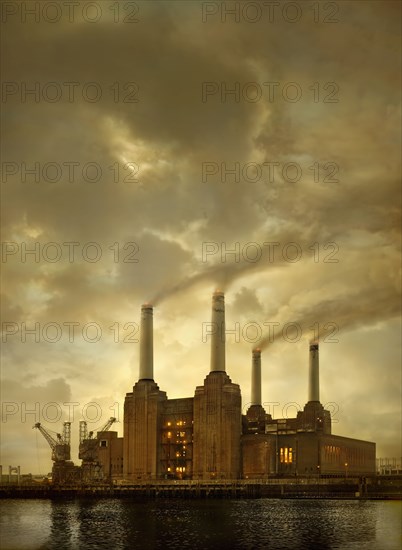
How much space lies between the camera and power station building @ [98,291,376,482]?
141250 mm

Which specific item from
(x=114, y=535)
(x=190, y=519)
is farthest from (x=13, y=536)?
(x=190, y=519)

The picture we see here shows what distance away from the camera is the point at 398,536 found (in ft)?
226

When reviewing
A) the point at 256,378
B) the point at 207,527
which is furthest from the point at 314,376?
the point at 207,527

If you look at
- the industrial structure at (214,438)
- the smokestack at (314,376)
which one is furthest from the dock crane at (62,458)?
the smokestack at (314,376)

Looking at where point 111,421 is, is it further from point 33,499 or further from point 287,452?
point 287,452

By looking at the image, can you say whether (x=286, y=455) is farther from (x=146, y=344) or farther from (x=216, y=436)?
(x=146, y=344)

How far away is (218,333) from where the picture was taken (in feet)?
458

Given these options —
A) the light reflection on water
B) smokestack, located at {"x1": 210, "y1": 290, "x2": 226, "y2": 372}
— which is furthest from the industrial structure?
the light reflection on water

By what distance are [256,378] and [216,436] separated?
26.4 metres

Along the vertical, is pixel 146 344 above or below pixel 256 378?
above

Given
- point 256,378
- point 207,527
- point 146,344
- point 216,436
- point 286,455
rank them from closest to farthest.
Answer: point 207,527 → point 216,436 → point 286,455 → point 146,344 → point 256,378

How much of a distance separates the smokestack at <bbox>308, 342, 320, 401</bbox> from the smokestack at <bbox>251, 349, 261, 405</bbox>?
499 inches

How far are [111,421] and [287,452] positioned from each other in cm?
4739

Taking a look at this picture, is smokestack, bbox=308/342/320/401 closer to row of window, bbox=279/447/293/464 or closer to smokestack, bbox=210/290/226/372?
row of window, bbox=279/447/293/464
